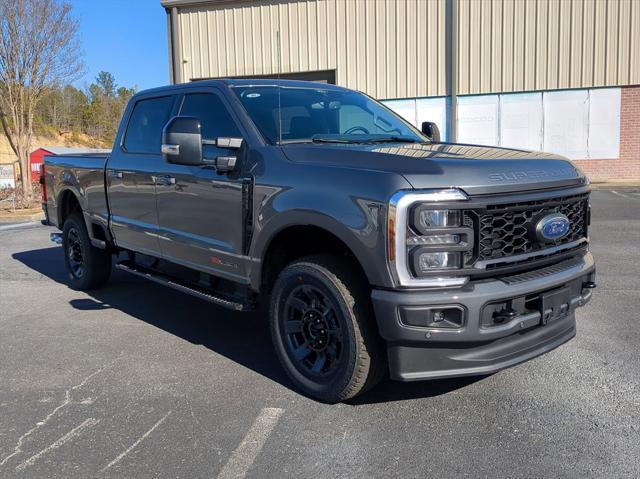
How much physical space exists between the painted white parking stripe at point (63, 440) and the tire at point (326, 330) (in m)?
1.20

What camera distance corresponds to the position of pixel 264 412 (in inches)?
142

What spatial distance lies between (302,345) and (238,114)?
1.70 metres

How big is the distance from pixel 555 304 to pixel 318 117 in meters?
2.19

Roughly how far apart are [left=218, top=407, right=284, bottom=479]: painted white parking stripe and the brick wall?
17.7 m

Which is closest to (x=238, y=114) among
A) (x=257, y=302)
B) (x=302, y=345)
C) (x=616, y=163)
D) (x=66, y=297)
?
(x=257, y=302)

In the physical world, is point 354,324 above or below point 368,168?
below

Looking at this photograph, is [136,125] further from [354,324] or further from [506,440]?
[506,440]

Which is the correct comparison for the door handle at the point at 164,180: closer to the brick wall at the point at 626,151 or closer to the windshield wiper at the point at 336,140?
the windshield wiper at the point at 336,140

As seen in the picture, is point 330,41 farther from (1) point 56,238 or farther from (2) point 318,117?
(2) point 318,117

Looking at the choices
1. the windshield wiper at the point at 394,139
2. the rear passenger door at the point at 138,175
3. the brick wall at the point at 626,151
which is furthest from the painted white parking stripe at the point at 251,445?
the brick wall at the point at 626,151

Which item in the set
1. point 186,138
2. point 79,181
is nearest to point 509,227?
point 186,138

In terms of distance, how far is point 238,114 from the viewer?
172 inches

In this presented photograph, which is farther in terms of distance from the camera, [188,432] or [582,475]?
[188,432]

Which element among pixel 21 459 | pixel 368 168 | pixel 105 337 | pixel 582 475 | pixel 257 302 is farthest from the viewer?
pixel 105 337
